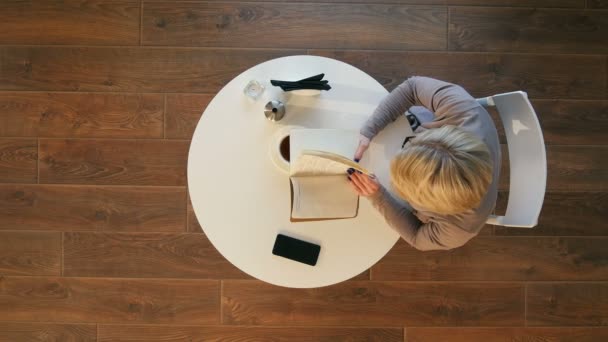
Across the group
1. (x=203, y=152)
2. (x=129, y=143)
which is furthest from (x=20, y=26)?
(x=203, y=152)

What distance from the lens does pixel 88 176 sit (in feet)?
6.59

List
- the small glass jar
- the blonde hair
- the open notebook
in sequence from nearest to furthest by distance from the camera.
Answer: the blonde hair, the open notebook, the small glass jar

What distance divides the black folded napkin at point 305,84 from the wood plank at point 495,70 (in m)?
→ 0.74

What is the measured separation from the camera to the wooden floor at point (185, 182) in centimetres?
199

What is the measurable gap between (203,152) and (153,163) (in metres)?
0.72

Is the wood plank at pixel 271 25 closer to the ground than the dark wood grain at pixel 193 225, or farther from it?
farther from it

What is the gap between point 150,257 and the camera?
78.5 inches

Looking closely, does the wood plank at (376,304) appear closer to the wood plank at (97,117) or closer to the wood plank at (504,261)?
the wood plank at (504,261)

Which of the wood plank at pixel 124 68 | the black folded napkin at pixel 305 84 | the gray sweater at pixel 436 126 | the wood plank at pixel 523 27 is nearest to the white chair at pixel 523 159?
the gray sweater at pixel 436 126

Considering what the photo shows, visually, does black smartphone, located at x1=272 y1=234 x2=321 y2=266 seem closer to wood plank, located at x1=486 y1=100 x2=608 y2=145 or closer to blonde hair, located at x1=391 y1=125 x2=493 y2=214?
blonde hair, located at x1=391 y1=125 x2=493 y2=214

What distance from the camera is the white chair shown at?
1268mm

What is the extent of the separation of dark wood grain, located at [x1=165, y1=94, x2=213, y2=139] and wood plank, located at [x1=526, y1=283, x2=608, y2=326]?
1668 millimetres

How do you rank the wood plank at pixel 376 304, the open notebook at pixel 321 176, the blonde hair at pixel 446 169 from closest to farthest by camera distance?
the blonde hair at pixel 446 169 < the open notebook at pixel 321 176 < the wood plank at pixel 376 304

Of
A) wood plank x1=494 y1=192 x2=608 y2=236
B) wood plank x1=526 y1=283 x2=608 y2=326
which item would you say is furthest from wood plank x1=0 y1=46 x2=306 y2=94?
wood plank x1=526 y1=283 x2=608 y2=326
